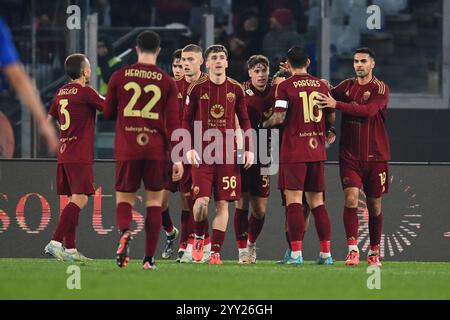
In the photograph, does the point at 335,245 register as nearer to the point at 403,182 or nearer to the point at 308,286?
the point at 403,182

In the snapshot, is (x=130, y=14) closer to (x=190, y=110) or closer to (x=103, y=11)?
(x=103, y=11)

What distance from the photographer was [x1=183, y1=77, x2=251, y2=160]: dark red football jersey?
36.0 feet

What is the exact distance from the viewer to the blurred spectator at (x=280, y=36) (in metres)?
16.3

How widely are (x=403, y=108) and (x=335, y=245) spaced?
2.98 m

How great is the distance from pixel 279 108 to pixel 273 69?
4.71 meters

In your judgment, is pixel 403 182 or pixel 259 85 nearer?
pixel 259 85

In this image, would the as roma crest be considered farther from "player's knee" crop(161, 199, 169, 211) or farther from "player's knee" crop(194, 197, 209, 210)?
"player's knee" crop(161, 199, 169, 211)

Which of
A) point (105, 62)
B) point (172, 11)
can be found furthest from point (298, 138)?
point (172, 11)

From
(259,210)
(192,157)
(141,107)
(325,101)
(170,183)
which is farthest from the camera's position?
(170,183)

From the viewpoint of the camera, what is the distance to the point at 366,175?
1141 cm

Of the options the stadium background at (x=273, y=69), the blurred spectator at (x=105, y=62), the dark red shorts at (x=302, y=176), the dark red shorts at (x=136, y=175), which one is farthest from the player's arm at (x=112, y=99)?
the blurred spectator at (x=105, y=62)
